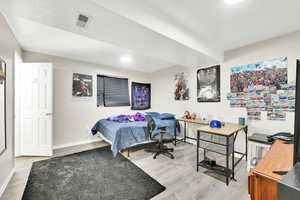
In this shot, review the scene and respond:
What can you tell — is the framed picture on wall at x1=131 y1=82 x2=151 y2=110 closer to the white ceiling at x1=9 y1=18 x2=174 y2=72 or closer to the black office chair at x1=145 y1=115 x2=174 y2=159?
the white ceiling at x1=9 y1=18 x2=174 y2=72

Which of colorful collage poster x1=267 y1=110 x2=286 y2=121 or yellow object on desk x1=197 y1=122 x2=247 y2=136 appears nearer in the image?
yellow object on desk x1=197 y1=122 x2=247 y2=136

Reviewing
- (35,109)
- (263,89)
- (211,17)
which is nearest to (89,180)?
(35,109)

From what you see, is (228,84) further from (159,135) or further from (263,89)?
(159,135)

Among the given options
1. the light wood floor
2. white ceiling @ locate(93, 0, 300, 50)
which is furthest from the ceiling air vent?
the light wood floor

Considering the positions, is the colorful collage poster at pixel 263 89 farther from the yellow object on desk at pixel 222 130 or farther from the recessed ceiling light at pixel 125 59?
the recessed ceiling light at pixel 125 59

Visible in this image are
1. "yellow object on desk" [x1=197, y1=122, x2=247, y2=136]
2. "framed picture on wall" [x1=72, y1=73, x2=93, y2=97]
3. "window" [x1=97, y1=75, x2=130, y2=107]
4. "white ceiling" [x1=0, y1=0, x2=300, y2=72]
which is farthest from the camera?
"window" [x1=97, y1=75, x2=130, y2=107]

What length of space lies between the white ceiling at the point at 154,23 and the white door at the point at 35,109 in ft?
1.86

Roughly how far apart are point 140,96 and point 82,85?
205 cm

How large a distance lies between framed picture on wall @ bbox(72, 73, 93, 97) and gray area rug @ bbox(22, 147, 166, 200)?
1731 millimetres

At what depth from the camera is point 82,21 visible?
1.62 m

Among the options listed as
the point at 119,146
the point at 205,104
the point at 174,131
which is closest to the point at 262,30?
the point at 205,104

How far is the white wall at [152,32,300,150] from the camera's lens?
88.5 inches

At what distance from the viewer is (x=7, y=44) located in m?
1.95

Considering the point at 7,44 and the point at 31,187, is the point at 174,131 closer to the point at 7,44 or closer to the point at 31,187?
the point at 31,187
